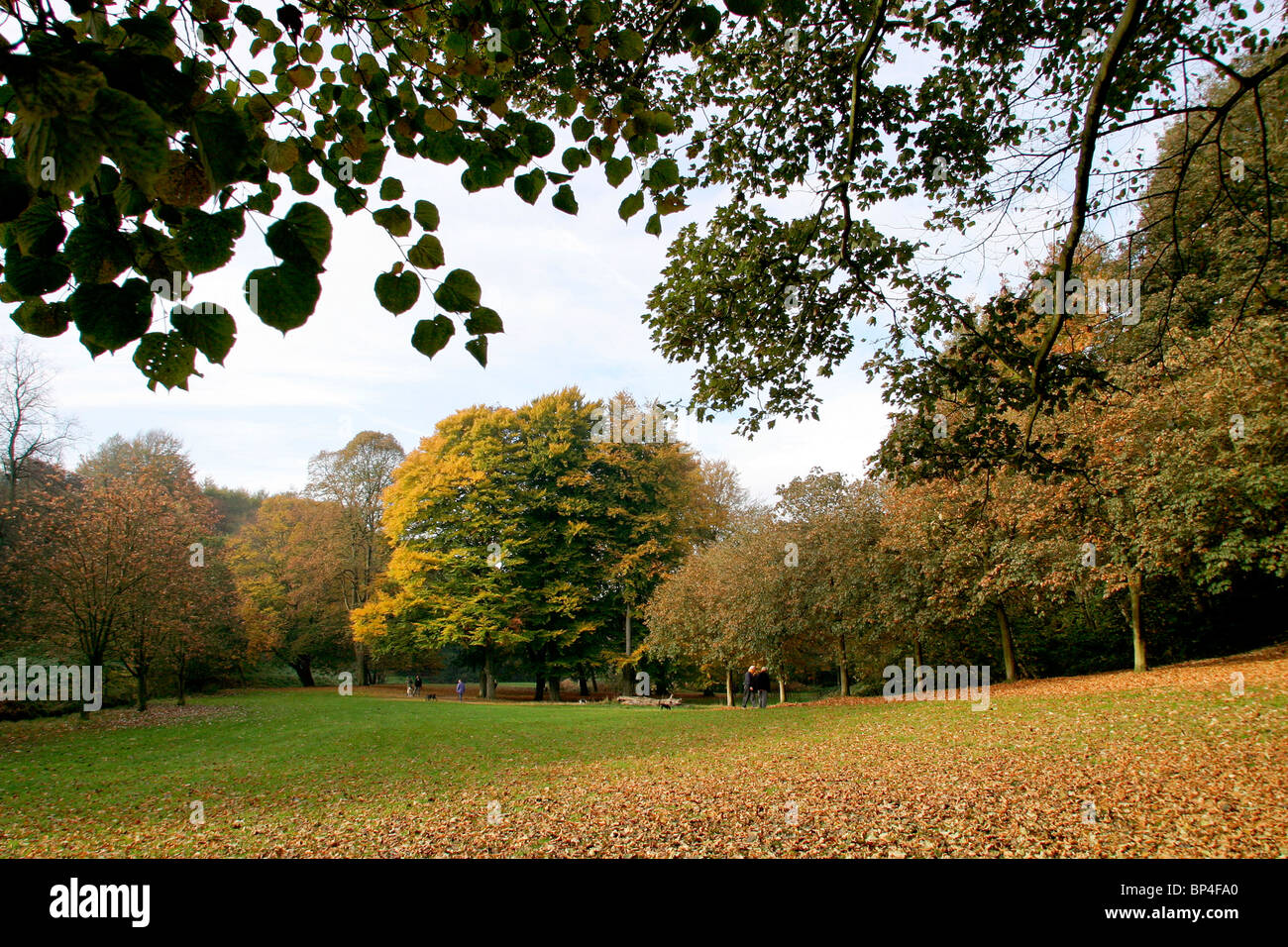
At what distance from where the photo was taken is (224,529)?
140ft

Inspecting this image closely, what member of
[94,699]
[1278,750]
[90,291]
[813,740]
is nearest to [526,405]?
[94,699]

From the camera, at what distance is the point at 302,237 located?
1.24 m

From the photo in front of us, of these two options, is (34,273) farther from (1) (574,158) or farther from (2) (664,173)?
(2) (664,173)

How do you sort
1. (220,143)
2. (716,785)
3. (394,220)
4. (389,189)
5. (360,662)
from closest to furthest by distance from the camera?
(220,143)
(394,220)
(389,189)
(716,785)
(360,662)

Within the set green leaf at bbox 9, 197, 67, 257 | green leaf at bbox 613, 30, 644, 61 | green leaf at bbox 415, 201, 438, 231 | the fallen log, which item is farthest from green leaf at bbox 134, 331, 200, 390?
the fallen log

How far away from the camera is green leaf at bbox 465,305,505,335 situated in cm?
166

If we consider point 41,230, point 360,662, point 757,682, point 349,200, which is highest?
point 349,200

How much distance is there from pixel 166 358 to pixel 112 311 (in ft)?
0.65

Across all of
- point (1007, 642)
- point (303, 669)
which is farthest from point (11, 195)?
point (303, 669)

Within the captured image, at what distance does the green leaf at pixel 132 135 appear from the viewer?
0.96m

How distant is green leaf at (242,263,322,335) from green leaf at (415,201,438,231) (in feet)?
Result: 1.82

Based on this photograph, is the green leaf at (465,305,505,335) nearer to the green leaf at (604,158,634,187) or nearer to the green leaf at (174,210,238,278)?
the green leaf at (174,210,238,278)

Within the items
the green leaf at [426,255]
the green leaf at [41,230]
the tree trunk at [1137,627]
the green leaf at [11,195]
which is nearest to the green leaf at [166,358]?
the green leaf at [41,230]
